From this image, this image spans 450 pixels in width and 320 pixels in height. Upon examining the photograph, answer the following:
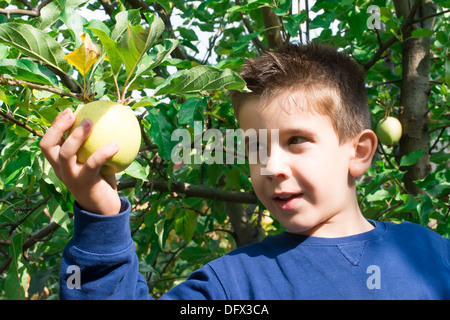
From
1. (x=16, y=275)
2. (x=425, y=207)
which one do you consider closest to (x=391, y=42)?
(x=425, y=207)

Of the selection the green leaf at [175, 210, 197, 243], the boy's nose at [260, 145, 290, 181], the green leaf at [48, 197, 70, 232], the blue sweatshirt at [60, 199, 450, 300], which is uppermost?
the boy's nose at [260, 145, 290, 181]

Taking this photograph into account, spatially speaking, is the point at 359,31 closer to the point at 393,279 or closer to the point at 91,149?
the point at 393,279

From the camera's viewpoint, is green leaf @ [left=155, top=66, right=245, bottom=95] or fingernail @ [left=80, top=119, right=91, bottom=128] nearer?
fingernail @ [left=80, top=119, right=91, bottom=128]

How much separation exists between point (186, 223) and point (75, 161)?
3.94 ft

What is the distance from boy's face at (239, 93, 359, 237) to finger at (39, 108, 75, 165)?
0.38 metres

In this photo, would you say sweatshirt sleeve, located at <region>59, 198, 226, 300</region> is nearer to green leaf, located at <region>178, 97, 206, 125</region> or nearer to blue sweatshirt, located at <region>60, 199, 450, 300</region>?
blue sweatshirt, located at <region>60, 199, 450, 300</region>

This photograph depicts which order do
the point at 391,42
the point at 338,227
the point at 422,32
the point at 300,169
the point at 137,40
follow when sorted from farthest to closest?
the point at 391,42
the point at 422,32
the point at 338,227
the point at 300,169
the point at 137,40

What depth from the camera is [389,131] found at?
75.2 inches

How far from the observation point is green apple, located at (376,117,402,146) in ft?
6.26

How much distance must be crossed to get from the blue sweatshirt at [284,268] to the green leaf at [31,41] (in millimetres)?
305

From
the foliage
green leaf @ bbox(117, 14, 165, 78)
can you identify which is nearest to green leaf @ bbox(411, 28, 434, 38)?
the foliage

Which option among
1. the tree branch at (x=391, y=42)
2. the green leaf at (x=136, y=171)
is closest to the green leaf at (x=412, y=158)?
the tree branch at (x=391, y=42)

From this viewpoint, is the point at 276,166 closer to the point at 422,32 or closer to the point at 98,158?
the point at 98,158
